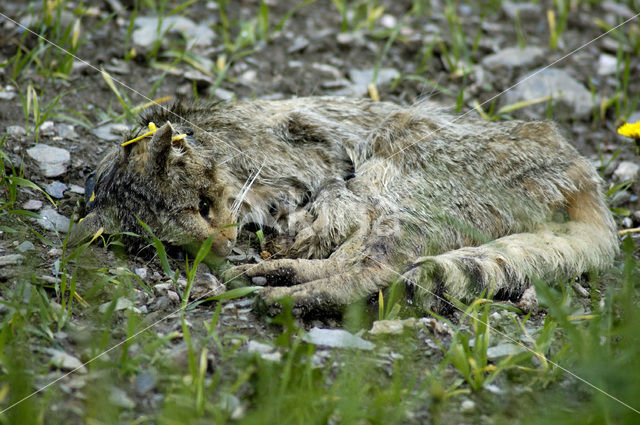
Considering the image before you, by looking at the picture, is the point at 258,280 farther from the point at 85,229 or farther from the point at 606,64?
the point at 606,64

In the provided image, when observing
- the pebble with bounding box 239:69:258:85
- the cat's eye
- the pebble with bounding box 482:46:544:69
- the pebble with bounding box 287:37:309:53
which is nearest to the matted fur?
the cat's eye

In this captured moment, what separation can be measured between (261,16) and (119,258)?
3215 mm

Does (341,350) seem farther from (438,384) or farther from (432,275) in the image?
(432,275)

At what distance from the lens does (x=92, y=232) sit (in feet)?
10.7

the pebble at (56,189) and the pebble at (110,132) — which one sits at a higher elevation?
A: the pebble at (110,132)

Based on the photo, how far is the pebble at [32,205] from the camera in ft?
11.6

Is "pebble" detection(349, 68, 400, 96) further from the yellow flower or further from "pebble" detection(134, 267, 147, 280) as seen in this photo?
"pebble" detection(134, 267, 147, 280)

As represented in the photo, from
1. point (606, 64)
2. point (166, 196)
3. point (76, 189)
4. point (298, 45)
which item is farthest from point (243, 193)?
point (606, 64)

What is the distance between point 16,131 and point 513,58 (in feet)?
13.7

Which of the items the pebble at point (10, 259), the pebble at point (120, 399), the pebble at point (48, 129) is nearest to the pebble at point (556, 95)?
the pebble at point (48, 129)

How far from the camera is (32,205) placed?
11.7 ft

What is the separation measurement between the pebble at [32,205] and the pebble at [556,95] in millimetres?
3636

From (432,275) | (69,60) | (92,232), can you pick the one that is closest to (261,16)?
(69,60)

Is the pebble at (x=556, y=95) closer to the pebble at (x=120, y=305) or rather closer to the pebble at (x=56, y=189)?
the pebble at (x=56, y=189)
